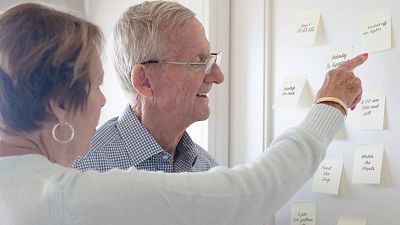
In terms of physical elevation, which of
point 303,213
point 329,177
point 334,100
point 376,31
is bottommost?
point 303,213

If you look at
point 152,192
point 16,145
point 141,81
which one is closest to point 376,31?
point 141,81

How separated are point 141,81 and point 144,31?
0.43 feet

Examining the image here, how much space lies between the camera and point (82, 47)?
79 centimetres

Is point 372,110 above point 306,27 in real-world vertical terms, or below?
below

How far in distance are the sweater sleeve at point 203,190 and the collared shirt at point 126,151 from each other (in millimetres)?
458

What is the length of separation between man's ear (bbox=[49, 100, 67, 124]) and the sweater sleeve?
0.34ft

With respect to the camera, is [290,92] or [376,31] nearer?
[376,31]

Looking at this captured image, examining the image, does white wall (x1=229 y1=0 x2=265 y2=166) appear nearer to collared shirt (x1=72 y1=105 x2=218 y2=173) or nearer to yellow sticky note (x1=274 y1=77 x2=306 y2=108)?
yellow sticky note (x1=274 y1=77 x2=306 y2=108)

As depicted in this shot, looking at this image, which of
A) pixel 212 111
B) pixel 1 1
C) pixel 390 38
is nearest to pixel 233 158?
pixel 212 111

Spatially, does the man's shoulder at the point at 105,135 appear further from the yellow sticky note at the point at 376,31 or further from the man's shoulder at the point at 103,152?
the yellow sticky note at the point at 376,31

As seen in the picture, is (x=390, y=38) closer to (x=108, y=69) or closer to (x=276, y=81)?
(x=276, y=81)

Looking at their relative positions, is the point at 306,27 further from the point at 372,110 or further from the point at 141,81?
the point at 141,81

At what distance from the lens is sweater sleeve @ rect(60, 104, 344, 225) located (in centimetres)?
72

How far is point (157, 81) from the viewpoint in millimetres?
1286
